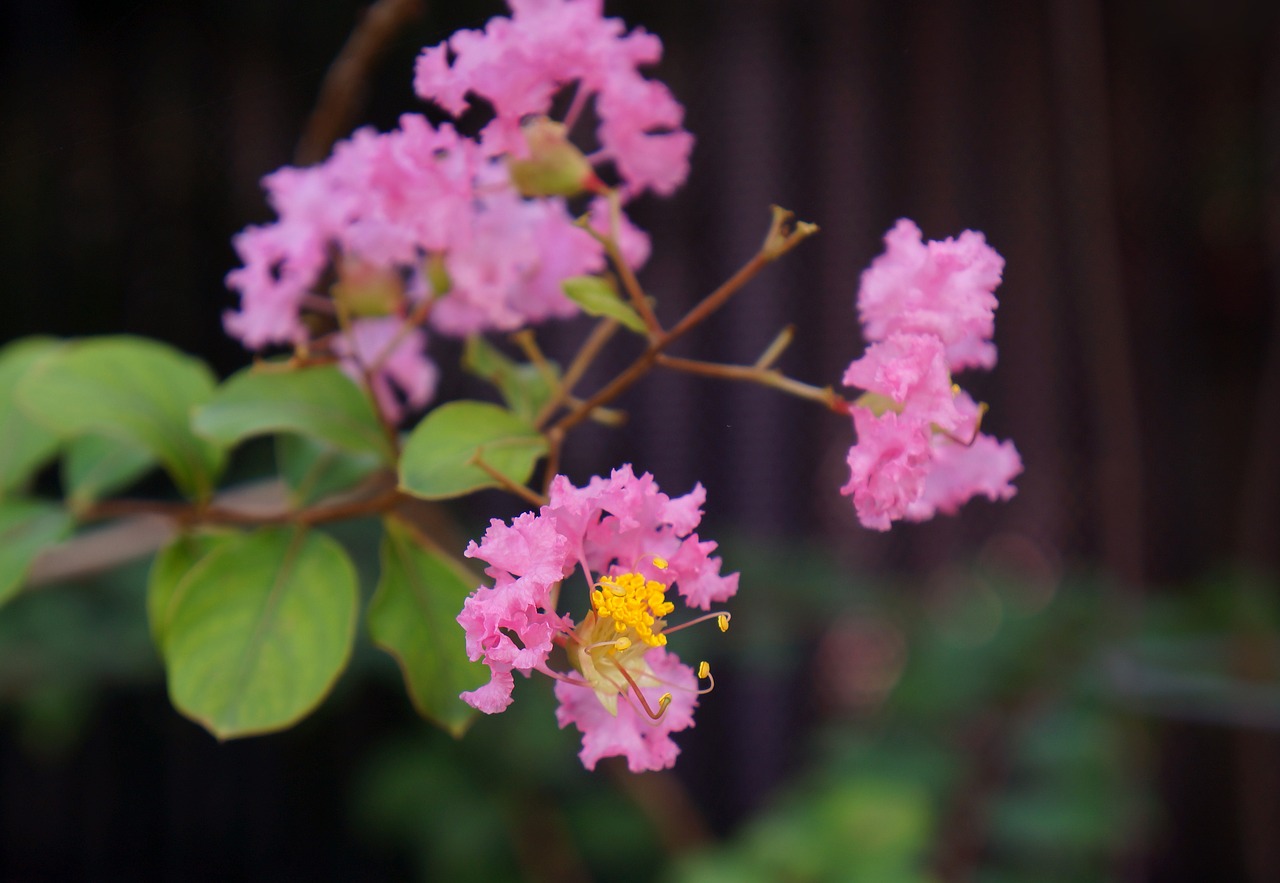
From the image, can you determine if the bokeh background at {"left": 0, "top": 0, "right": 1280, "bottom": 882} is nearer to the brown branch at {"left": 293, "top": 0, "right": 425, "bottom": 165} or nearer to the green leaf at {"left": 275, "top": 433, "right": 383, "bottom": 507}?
the brown branch at {"left": 293, "top": 0, "right": 425, "bottom": 165}

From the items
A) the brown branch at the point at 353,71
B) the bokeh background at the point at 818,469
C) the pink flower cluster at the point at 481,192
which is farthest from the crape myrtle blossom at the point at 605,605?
the bokeh background at the point at 818,469

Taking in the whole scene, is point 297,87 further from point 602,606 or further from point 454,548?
point 602,606

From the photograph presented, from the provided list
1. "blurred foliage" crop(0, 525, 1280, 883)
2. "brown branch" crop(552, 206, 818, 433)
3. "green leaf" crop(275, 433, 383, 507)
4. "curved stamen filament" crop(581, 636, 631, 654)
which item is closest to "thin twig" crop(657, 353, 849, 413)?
"brown branch" crop(552, 206, 818, 433)

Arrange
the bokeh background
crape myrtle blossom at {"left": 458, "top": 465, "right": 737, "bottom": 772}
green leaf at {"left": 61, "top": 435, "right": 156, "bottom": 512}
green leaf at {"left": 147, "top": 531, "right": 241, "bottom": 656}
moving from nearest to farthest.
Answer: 1. crape myrtle blossom at {"left": 458, "top": 465, "right": 737, "bottom": 772}
2. green leaf at {"left": 147, "top": 531, "right": 241, "bottom": 656}
3. green leaf at {"left": 61, "top": 435, "right": 156, "bottom": 512}
4. the bokeh background

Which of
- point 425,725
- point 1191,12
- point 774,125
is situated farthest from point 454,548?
point 1191,12

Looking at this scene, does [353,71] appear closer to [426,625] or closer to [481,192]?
[481,192]

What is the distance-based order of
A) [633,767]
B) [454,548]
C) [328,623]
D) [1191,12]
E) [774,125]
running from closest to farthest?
[633,767], [328,623], [454,548], [774,125], [1191,12]

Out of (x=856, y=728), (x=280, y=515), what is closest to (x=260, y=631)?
(x=280, y=515)
